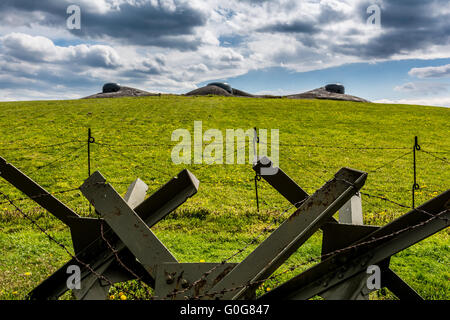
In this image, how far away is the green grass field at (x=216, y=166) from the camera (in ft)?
19.5

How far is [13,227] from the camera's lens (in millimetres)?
7309

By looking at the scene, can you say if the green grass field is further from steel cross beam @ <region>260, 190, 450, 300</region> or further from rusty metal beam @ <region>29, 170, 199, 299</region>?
steel cross beam @ <region>260, 190, 450, 300</region>

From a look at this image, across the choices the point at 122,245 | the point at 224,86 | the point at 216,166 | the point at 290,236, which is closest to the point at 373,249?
the point at 290,236

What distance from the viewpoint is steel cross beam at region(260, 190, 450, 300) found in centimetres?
244

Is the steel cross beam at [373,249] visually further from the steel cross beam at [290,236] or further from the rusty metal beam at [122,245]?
the rusty metal beam at [122,245]

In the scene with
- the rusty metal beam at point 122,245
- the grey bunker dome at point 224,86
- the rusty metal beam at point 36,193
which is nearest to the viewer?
the rusty metal beam at point 122,245

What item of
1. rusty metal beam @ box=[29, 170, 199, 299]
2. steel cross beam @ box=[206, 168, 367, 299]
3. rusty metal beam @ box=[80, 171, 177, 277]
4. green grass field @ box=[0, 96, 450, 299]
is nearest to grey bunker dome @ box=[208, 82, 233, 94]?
green grass field @ box=[0, 96, 450, 299]

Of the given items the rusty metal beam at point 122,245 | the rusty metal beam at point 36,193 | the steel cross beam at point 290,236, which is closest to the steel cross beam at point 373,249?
the steel cross beam at point 290,236

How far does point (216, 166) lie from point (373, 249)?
1278 cm

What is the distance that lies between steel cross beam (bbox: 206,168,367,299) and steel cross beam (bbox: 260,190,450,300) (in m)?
0.31

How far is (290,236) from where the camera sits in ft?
8.31

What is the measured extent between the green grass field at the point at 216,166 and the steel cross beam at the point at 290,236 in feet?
7.37

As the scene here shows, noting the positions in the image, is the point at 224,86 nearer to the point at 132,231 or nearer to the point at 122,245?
the point at 122,245
